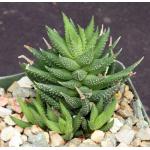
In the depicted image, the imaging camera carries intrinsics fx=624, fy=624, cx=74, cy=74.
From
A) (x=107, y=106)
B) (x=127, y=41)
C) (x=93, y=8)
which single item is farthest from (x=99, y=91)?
(x=93, y=8)

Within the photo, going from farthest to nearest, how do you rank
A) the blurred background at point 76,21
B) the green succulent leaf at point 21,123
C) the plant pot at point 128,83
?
the blurred background at point 76,21 < the plant pot at point 128,83 < the green succulent leaf at point 21,123

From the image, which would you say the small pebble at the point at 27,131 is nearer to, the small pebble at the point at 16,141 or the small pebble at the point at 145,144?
the small pebble at the point at 16,141

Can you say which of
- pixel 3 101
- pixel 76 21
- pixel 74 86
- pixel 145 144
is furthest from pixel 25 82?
pixel 76 21

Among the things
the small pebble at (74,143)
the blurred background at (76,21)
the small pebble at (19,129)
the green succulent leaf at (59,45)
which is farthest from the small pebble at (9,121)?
the blurred background at (76,21)

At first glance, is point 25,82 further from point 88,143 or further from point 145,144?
point 145,144

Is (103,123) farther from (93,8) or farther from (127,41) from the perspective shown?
(93,8)

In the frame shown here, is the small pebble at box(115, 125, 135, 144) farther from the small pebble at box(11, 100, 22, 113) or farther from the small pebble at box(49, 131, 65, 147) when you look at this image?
the small pebble at box(11, 100, 22, 113)

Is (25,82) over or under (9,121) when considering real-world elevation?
over
